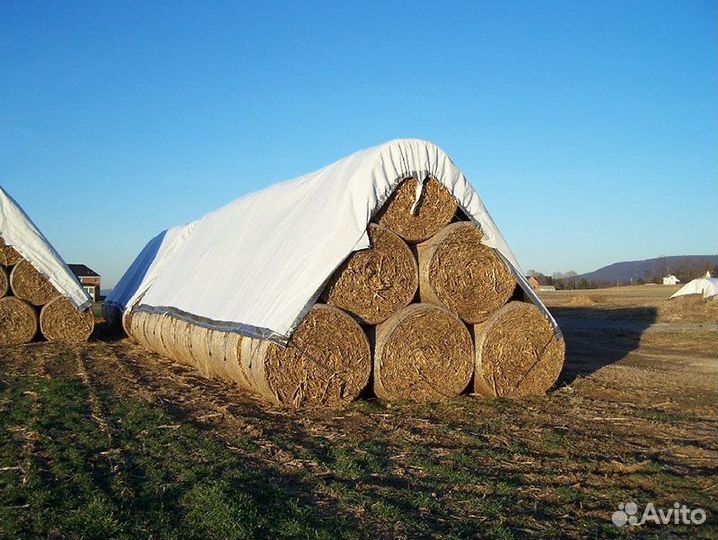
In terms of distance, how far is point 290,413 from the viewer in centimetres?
805

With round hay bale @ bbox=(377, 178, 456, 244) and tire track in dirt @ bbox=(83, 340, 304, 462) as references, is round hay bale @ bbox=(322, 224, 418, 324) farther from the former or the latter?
tire track in dirt @ bbox=(83, 340, 304, 462)

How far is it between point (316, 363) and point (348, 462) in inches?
102

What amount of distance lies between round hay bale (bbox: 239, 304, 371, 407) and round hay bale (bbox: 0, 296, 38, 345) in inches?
373

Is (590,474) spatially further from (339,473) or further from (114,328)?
(114,328)

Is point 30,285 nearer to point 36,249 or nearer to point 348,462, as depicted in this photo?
point 36,249

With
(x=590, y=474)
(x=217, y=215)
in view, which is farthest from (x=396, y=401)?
(x=217, y=215)

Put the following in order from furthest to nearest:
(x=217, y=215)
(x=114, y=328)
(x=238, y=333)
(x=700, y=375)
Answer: (x=114, y=328), (x=217, y=215), (x=700, y=375), (x=238, y=333)

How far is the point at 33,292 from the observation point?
16188 millimetres

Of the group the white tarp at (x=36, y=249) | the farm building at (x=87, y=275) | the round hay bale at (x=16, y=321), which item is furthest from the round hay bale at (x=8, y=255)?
the farm building at (x=87, y=275)

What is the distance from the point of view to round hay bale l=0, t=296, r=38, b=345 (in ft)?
51.5

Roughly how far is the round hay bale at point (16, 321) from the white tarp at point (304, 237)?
4.87m

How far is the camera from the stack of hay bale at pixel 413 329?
27.5ft

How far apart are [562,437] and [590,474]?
1198 millimetres

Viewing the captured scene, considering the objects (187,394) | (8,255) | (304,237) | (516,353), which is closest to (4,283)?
(8,255)
